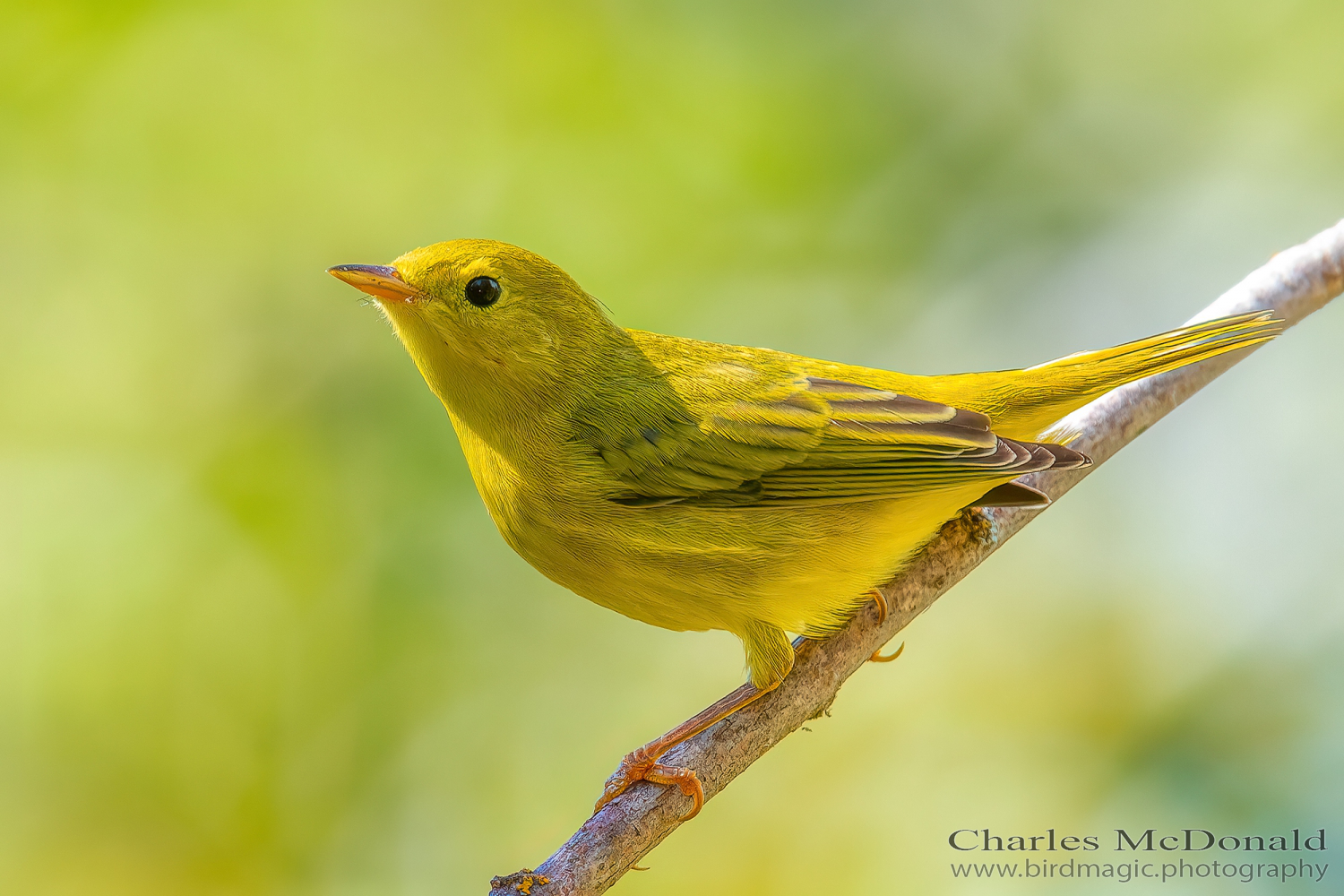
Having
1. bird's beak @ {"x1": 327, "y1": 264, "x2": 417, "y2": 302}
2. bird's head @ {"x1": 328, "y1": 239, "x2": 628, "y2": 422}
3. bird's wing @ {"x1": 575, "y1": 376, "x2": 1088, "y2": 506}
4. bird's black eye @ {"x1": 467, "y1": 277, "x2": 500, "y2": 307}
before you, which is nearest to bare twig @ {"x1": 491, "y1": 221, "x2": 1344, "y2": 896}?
bird's wing @ {"x1": 575, "y1": 376, "x2": 1088, "y2": 506}

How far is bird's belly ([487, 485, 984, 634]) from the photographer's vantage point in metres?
3.30

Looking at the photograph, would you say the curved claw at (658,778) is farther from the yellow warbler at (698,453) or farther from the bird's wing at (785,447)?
the bird's wing at (785,447)

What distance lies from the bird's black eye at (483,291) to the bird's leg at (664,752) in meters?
1.42

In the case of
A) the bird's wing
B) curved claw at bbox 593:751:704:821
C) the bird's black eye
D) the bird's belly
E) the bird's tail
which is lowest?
curved claw at bbox 593:751:704:821

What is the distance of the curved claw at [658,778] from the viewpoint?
314cm

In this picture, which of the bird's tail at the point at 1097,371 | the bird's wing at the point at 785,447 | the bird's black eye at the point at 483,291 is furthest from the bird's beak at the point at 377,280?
the bird's tail at the point at 1097,371

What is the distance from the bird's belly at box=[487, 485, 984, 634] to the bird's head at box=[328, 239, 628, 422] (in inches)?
15.0

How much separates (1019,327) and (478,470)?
3.03 m

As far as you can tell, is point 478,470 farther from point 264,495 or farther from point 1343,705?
point 1343,705

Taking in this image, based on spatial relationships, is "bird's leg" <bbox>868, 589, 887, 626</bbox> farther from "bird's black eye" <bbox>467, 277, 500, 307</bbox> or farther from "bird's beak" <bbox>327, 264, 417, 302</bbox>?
"bird's beak" <bbox>327, 264, 417, 302</bbox>

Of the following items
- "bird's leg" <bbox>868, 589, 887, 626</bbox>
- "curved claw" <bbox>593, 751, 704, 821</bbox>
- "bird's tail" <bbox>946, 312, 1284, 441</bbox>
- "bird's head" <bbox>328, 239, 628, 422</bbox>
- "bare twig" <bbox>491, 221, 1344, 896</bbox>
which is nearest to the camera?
"bare twig" <bbox>491, 221, 1344, 896</bbox>

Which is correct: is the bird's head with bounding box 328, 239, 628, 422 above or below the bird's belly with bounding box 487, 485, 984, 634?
above

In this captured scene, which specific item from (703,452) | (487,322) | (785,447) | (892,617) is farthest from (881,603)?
(487,322)

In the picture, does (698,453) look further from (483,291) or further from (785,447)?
(483,291)
